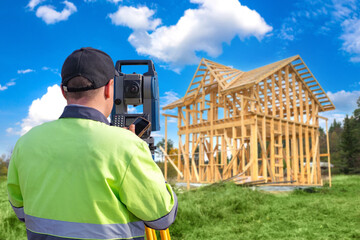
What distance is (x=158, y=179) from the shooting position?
1283 millimetres

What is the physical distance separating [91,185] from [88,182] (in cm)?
2

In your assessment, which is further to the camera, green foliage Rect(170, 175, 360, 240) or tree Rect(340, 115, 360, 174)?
tree Rect(340, 115, 360, 174)

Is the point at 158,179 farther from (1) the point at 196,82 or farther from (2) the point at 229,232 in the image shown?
(1) the point at 196,82

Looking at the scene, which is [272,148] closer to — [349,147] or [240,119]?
[240,119]

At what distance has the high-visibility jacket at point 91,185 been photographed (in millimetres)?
1214

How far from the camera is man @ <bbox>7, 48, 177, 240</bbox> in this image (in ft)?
3.99

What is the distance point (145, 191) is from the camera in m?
1.24

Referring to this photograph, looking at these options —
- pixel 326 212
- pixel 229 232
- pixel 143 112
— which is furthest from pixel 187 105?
pixel 143 112

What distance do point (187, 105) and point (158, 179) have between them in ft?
52.3

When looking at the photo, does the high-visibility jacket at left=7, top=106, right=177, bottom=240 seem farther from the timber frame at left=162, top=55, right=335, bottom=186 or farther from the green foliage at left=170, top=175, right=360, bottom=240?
the timber frame at left=162, top=55, right=335, bottom=186

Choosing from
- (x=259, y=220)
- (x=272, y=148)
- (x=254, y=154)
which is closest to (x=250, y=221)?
(x=259, y=220)

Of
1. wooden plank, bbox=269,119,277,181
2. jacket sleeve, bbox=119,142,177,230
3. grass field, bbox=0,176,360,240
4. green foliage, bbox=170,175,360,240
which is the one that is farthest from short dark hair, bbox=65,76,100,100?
wooden plank, bbox=269,119,277,181

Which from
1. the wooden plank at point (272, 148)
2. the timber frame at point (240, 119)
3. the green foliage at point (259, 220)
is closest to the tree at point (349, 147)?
the timber frame at point (240, 119)

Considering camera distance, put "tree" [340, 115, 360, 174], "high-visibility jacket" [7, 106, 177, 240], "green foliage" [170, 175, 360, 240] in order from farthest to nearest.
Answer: "tree" [340, 115, 360, 174], "green foliage" [170, 175, 360, 240], "high-visibility jacket" [7, 106, 177, 240]
